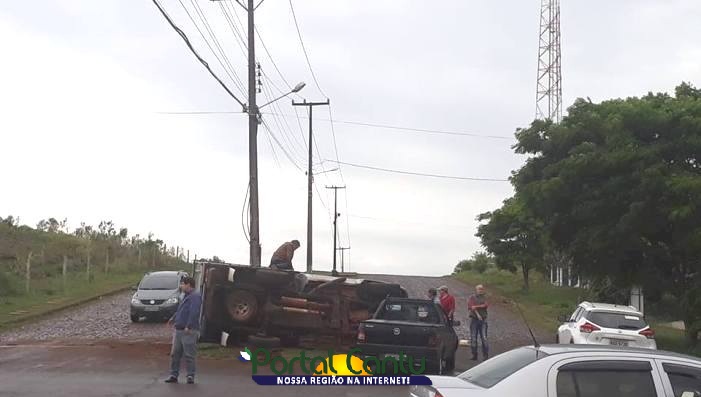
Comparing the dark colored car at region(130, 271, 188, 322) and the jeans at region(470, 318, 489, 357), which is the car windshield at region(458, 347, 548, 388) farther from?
the dark colored car at region(130, 271, 188, 322)

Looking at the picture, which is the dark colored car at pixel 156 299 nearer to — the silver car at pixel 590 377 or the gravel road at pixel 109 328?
the gravel road at pixel 109 328

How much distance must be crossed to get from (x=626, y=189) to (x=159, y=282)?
1498cm

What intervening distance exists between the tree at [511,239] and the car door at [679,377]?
35.3m

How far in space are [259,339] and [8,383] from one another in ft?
24.4

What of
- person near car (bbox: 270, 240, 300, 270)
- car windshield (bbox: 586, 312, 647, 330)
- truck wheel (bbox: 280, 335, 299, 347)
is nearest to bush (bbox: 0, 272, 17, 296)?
person near car (bbox: 270, 240, 300, 270)

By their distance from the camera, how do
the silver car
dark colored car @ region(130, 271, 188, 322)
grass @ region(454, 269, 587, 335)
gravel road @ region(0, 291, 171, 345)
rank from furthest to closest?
grass @ region(454, 269, 587, 335) < dark colored car @ region(130, 271, 188, 322) < gravel road @ region(0, 291, 171, 345) < the silver car

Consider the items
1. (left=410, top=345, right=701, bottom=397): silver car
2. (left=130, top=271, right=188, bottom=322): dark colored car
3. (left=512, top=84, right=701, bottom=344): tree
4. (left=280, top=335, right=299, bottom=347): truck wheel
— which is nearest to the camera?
(left=410, top=345, right=701, bottom=397): silver car

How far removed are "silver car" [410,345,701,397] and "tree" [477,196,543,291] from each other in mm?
35339

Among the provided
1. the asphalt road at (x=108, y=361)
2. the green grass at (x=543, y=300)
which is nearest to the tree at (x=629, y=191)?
the green grass at (x=543, y=300)

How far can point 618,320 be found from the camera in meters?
19.2

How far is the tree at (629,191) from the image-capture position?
20859 mm

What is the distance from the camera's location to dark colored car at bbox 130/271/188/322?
1041 inches

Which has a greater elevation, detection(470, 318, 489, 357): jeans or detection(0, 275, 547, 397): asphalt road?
detection(470, 318, 489, 357): jeans

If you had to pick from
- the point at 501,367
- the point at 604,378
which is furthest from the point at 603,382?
the point at 501,367
